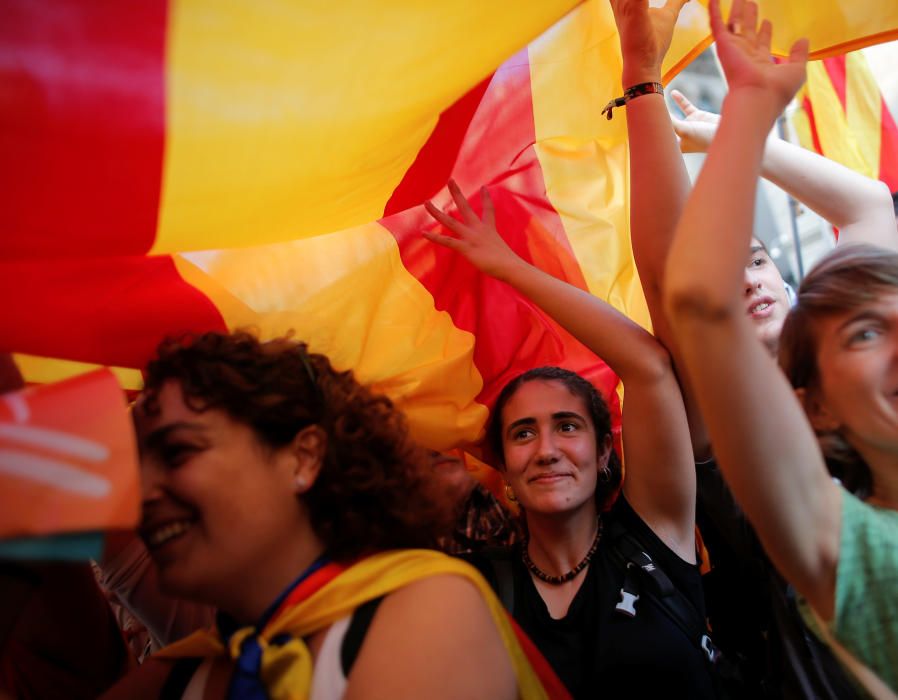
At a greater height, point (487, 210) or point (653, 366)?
point (487, 210)

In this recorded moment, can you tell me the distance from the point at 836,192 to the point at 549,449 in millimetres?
1055

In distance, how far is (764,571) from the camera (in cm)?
171

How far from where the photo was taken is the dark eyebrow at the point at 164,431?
1.24m

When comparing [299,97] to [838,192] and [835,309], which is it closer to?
[835,309]

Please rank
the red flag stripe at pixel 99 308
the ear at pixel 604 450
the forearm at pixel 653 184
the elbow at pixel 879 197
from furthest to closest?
the elbow at pixel 879 197
the ear at pixel 604 450
the forearm at pixel 653 184
the red flag stripe at pixel 99 308

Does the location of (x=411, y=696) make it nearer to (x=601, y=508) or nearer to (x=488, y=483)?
(x=601, y=508)

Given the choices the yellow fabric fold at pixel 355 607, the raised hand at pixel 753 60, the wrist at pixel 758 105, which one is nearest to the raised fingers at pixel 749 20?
the raised hand at pixel 753 60

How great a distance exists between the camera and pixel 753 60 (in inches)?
45.4

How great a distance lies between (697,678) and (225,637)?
2.80ft

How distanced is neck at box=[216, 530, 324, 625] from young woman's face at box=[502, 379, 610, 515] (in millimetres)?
668

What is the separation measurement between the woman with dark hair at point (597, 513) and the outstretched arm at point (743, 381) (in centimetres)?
51

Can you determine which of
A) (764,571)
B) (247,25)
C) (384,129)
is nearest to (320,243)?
(384,129)

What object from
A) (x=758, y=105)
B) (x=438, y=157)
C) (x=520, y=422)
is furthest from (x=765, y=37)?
(x=520, y=422)

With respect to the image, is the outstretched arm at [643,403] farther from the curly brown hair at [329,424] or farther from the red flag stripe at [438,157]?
the curly brown hair at [329,424]
